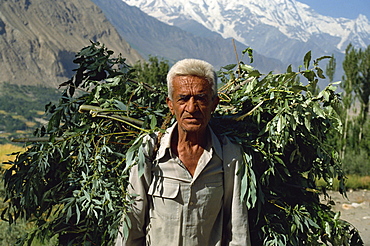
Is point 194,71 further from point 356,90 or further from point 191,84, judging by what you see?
point 356,90

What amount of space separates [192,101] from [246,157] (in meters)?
0.45

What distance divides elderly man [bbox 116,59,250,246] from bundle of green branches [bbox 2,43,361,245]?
0.28ft

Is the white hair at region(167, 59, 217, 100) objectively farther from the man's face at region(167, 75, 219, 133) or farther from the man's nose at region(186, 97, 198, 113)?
the man's nose at region(186, 97, 198, 113)

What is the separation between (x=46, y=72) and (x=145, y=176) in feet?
457

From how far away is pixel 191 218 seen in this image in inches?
84.0

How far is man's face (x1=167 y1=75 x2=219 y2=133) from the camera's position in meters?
2.04

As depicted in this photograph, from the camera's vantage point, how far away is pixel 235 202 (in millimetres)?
2178

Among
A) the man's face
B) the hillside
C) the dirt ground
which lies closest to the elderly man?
the man's face

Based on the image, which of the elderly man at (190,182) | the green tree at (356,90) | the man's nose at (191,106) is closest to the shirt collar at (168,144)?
the elderly man at (190,182)

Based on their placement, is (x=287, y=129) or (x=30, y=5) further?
(x=30, y=5)

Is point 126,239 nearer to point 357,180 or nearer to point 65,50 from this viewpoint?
point 357,180

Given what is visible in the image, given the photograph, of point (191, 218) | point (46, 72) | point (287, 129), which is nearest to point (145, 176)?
point (191, 218)

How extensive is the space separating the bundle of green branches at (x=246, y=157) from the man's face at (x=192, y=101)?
0.29m

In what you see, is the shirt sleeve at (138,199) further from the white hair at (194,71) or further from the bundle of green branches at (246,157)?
the white hair at (194,71)
